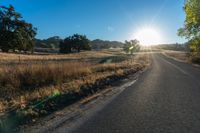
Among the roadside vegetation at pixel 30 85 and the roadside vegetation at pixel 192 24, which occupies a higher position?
the roadside vegetation at pixel 192 24

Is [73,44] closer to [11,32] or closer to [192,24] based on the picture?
[192,24]

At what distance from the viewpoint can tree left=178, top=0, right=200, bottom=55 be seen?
2782 centimetres

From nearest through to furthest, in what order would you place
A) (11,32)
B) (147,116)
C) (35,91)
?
1. (147,116)
2. (35,91)
3. (11,32)

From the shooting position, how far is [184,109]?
7.18 m

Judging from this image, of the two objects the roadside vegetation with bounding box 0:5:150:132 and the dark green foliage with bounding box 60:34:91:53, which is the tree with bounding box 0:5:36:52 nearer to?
the roadside vegetation with bounding box 0:5:150:132

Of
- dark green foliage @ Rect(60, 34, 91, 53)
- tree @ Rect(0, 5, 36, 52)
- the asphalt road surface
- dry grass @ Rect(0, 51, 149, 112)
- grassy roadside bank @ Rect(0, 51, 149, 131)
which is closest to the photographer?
the asphalt road surface

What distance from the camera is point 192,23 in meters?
29.6

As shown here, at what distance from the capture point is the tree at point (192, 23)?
91.3 ft

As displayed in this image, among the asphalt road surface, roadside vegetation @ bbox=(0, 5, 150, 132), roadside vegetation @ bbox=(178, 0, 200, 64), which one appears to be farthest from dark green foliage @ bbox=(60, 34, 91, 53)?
the asphalt road surface

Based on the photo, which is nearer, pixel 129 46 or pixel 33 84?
pixel 33 84

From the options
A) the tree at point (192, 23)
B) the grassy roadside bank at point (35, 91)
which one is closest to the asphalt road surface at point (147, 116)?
the grassy roadside bank at point (35, 91)

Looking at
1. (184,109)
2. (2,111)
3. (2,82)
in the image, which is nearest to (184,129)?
(184,109)

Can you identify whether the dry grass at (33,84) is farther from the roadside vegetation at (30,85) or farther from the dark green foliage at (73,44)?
the dark green foliage at (73,44)

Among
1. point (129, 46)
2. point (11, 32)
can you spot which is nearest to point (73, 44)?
point (129, 46)
